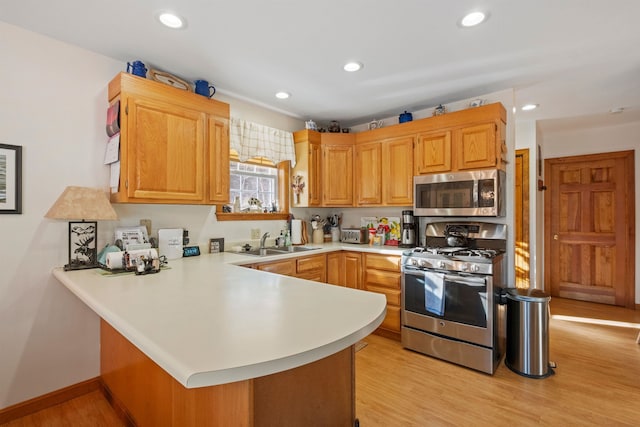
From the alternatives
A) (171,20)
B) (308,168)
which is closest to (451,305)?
(308,168)

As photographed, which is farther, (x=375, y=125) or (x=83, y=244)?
(x=375, y=125)

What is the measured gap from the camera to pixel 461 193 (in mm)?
2982

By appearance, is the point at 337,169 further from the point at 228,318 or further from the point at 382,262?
the point at 228,318

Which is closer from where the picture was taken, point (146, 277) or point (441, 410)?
point (146, 277)

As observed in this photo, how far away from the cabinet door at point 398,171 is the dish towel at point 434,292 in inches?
35.5

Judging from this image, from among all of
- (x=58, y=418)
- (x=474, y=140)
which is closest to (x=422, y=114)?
(x=474, y=140)

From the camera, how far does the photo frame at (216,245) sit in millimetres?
2943

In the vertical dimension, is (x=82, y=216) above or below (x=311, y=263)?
above

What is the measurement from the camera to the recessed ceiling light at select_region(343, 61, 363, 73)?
2.49m

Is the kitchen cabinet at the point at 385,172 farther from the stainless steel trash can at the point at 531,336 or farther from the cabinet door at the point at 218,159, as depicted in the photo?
the cabinet door at the point at 218,159

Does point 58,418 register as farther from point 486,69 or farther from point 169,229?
point 486,69

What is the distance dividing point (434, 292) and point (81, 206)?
2715 millimetres

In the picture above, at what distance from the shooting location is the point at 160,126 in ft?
7.52

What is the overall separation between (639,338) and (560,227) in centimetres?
Answer: 200
